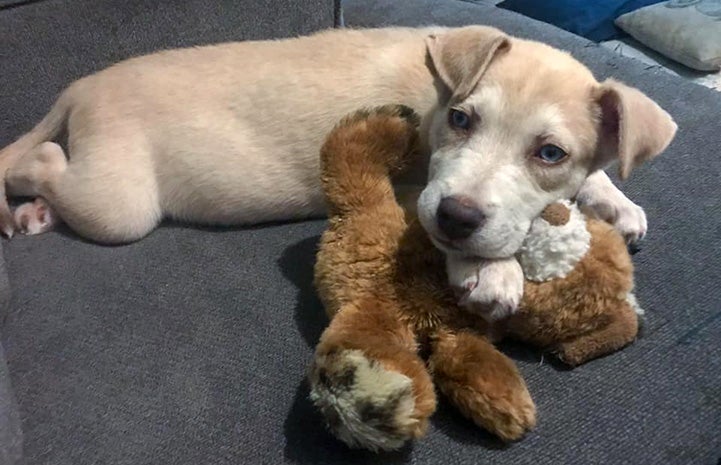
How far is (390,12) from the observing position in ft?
9.63

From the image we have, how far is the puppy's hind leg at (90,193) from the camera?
6.63ft

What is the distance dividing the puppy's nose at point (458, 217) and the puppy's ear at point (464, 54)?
0.29 m

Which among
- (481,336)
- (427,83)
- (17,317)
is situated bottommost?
(17,317)

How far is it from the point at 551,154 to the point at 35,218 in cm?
135

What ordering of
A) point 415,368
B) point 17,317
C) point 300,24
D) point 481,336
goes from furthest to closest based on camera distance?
1. point 300,24
2. point 17,317
3. point 481,336
4. point 415,368

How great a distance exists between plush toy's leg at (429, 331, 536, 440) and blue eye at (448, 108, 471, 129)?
0.47m

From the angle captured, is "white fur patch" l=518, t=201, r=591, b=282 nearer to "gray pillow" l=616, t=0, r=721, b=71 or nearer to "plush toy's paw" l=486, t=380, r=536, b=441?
"plush toy's paw" l=486, t=380, r=536, b=441

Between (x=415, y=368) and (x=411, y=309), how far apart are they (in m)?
0.18

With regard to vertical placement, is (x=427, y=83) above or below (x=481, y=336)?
above

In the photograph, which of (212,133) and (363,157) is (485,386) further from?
(212,133)

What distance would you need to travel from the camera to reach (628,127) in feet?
5.24

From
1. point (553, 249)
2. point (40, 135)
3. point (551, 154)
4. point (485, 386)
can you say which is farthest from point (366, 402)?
point (40, 135)

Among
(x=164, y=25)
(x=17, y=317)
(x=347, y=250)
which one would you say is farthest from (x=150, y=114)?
(x=347, y=250)

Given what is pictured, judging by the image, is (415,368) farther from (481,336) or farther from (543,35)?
(543,35)
